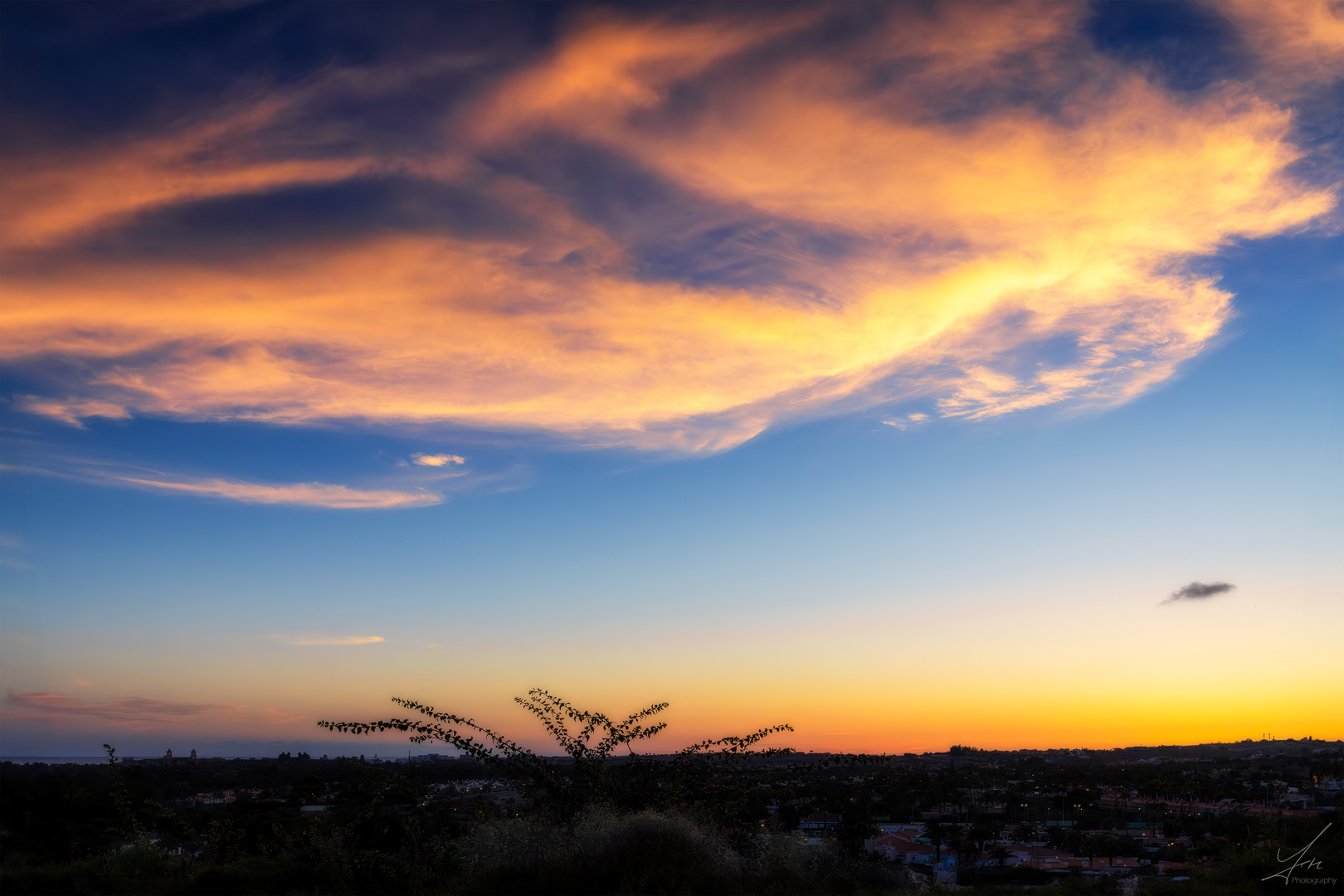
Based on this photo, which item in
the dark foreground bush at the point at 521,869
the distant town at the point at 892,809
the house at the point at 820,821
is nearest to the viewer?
the dark foreground bush at the point at 521,869

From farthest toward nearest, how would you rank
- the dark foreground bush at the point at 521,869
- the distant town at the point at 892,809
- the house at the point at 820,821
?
the house at the point at 820,821
the distant town at the point at 892,809
the dark foreground bush at the point at 521,869

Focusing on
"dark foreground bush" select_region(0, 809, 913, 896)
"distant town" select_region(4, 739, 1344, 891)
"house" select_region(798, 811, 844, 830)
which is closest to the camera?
"dark foreground bush" select_region(0, 809, 913, 896)

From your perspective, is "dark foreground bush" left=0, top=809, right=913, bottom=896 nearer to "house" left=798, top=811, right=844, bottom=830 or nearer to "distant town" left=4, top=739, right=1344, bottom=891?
"distant town" left=4, top=739, right=1344, bottom=891

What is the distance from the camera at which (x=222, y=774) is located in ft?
57.8

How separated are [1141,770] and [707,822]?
23.1 m

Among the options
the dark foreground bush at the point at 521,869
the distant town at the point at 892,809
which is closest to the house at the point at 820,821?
the distant town at the point at 892,809

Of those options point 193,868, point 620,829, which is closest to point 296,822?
point 193,868

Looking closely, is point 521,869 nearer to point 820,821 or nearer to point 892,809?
point 820,821

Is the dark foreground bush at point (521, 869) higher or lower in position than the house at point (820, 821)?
higher

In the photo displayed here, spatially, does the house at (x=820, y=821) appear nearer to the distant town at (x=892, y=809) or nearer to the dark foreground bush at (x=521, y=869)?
the distant town at (x=892, y=809)

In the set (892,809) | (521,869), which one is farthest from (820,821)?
(521,869)

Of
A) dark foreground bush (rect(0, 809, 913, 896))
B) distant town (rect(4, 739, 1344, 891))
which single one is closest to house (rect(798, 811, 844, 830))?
distant town (rect(4, 739, 1344, 891))

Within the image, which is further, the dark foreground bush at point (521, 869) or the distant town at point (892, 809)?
the distant town at point (892, 809)

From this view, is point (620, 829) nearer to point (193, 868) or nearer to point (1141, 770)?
point (193, 868)
